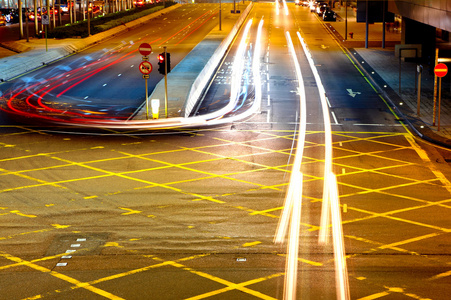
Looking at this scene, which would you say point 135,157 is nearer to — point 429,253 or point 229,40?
point 429,253

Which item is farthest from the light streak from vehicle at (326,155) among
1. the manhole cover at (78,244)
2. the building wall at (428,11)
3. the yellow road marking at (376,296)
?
the building wall at (428,11)

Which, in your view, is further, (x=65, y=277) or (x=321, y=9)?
(x=321, y=9)

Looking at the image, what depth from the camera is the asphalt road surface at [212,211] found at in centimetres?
1227

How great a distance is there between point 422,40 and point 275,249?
145 feet

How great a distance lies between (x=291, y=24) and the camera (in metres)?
84.8

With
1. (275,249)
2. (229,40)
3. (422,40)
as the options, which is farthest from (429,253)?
(229,40)

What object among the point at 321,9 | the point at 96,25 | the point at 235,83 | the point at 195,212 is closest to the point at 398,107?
the point at 235,83

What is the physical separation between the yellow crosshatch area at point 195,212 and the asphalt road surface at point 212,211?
4 centimetres

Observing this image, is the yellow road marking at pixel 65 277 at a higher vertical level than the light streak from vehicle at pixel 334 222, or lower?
higher

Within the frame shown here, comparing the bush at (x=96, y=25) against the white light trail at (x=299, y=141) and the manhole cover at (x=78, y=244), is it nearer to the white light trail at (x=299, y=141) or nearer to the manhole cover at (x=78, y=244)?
the white light trail at (x=299, y=141)

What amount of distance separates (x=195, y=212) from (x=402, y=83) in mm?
27430

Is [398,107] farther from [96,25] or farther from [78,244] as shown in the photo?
[96,25]

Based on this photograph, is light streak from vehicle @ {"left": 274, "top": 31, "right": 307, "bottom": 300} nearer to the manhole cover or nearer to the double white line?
the double white line

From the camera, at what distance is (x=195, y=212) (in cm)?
1698
